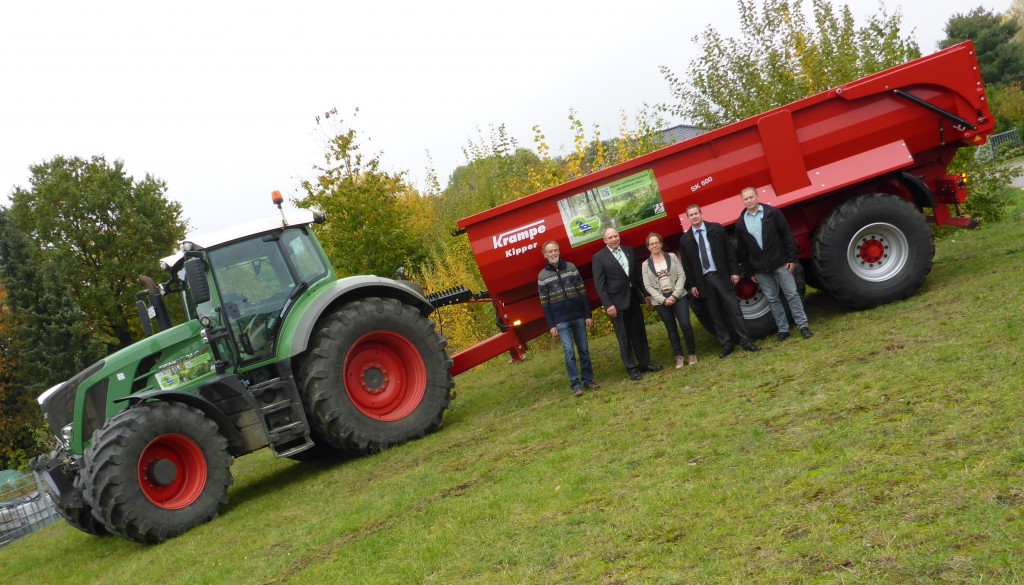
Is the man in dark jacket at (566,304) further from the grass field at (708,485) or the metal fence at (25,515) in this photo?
the metal fence at (25,515)

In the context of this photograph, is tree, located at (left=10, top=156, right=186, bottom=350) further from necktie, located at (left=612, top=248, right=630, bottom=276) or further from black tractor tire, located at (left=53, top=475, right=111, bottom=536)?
necktie, located at (left=612, top=248, right=630, bottom=276)

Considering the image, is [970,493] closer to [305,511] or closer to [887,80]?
[305,511]

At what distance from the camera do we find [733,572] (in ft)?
12.9

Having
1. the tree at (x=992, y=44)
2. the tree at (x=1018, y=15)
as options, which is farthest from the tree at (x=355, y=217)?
the tree at (x=1018, y=15)

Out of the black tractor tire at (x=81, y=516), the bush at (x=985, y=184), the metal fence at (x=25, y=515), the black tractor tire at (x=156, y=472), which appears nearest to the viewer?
the black tractor tire at (x=156, y=472)

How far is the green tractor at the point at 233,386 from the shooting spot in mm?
7984

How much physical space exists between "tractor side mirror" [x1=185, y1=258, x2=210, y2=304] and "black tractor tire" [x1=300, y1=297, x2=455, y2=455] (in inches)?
50.2

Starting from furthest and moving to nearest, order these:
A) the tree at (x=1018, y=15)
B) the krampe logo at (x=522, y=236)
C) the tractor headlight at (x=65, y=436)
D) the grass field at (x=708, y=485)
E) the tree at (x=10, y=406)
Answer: the tree at (x=1018, y=15)
the tree at (x=10, y=406)
the krampe logo at (x=522, y=236)
the tractor headlight at (x=65, y=436)
the grass field at (x=708, y=485)

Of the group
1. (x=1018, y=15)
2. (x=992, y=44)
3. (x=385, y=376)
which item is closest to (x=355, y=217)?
(x=385, y=376)

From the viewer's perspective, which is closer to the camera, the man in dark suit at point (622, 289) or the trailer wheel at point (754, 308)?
the man in dark suit at point (622, 289)

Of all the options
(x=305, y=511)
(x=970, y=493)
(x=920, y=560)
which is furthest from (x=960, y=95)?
(x=305, y=511)

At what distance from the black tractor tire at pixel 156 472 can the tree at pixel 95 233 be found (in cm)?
2891

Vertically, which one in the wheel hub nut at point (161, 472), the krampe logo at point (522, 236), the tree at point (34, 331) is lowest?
the wheel hub nut at point (161, 472)

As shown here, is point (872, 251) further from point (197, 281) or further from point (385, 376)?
point (197, 281)
